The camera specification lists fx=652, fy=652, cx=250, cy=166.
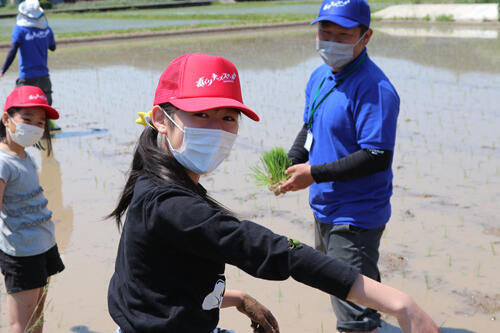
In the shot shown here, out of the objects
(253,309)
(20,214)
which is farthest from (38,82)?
(253,309)

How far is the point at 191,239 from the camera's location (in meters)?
1.63

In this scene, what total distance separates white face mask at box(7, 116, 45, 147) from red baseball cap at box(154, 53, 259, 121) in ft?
6.04

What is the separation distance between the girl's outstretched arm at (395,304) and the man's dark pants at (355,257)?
4.86 ft

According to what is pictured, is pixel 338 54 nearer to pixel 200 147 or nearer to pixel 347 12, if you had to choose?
pixel 347 12

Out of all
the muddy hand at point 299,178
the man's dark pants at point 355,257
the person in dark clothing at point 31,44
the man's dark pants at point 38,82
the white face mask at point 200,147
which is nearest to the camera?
the white face mask at point 200,147

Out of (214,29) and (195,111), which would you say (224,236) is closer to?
(195,111)

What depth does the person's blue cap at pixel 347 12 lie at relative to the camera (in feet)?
10.6

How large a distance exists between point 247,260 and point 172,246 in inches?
9.1

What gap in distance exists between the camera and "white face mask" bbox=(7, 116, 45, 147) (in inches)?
134

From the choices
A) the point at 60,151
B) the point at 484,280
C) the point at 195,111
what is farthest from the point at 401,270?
→ the point at 60,151

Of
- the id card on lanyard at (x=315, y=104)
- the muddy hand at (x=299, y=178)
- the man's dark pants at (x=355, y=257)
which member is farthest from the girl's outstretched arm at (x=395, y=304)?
the id card on lanyard at (x=315, y=104)

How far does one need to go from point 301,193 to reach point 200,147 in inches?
182

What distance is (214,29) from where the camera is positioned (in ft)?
84.8

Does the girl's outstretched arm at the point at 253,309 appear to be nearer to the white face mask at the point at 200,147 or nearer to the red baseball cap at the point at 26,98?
the white face mask at the point at 200,147
